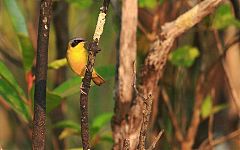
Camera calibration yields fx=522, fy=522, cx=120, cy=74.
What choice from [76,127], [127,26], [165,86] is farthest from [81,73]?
[165,86]

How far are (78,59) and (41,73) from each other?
13 centimetres

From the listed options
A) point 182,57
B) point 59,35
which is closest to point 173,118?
point 182,57

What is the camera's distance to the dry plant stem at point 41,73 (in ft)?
2.56

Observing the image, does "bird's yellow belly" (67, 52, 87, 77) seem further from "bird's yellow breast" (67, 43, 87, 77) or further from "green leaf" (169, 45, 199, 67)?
"green leaf" (169, 45, 199, 67)

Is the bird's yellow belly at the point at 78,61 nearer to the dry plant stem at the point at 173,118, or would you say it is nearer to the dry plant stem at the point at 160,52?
the dry plant stem at the point at 160,52

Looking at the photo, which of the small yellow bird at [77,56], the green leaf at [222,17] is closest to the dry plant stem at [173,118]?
the green leaf at [222,17]

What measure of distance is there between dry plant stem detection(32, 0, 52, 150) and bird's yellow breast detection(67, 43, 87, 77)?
0.12 metres

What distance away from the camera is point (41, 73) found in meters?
0.81

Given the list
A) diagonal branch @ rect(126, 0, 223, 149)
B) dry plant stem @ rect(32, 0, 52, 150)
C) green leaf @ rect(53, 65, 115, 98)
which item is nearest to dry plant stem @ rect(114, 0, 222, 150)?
diagonal branch @ rect(126, 0, 223, 149)

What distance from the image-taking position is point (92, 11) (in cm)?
221

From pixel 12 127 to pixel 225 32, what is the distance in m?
1.04

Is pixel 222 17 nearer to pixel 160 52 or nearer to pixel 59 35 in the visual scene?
pixel 160 52

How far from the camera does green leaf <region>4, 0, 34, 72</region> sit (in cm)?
133

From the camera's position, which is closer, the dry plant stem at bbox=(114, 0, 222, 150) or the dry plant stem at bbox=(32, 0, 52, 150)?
the dry plant stem at bbox=(32, 0, 52, 150)
